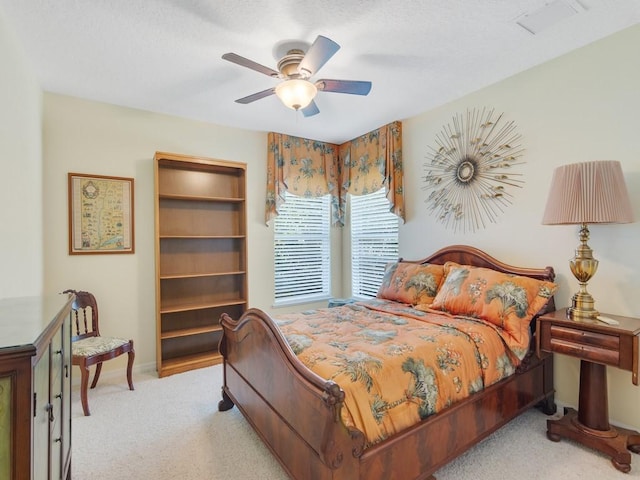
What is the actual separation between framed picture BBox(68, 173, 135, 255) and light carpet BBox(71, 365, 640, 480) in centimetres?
140

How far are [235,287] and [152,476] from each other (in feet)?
7.17

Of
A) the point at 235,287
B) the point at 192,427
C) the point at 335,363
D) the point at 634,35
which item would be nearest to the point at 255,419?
the point at 192,427

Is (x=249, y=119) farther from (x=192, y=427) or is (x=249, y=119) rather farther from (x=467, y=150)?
(x=192, y=427)

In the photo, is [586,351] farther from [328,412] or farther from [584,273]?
[328,412]

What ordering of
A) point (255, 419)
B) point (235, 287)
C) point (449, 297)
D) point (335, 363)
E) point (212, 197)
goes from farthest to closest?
point (235, 287) < point (212, 197) < point (449, 297) < point (255, 419) < point (335, 363)

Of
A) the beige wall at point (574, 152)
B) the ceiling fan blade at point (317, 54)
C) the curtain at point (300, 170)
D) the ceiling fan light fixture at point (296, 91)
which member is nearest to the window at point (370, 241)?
the curtain at point (300, 170)

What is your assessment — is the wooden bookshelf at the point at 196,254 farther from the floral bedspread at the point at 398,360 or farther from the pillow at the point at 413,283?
the pillow at the point at 413,283

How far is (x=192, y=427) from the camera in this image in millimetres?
2361

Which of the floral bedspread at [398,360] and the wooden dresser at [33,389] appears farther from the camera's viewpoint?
the floral bedspread at [398,360]

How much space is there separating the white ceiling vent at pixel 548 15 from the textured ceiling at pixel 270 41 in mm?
22

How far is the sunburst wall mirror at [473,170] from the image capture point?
2879mm

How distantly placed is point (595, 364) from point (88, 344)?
3804 mm

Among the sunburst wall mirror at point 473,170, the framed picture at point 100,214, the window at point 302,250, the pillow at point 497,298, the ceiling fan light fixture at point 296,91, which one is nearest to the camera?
the ceiling fan light fixture at point 296,91

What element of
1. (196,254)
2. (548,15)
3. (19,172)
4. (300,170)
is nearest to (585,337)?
(548,15)
